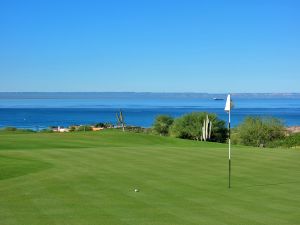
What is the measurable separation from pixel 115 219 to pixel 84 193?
304cm

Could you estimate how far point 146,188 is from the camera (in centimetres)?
1433

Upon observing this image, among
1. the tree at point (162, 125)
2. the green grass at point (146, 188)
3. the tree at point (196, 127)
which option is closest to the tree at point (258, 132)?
the tree at point (196, 127)

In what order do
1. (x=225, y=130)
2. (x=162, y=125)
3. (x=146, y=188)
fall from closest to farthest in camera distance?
(x=146, y=188) < (x=225, y=130) < (x=162, y=125)

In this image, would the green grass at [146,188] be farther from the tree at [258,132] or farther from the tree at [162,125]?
the tree at [162,125]

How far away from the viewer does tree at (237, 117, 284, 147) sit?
201 feet

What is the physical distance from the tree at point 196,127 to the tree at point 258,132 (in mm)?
4366

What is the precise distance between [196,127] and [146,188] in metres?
44.4

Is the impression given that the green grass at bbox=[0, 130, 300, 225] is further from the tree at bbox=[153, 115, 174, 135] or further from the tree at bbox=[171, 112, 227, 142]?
the tree at bbox=[153, 115, 174, 135]

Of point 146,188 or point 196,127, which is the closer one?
point 146,188

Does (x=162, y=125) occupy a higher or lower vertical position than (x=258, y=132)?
higher

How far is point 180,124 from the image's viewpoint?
195 ft

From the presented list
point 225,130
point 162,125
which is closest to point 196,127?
point 225,130

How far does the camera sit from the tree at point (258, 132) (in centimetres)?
6112

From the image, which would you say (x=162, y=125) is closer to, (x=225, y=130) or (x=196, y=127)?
(x=196, y=127)
